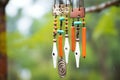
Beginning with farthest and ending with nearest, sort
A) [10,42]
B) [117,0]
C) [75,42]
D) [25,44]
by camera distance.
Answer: [10,42] → [25,44] → [117,0] → [75,42]

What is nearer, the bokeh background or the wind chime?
the wind chime

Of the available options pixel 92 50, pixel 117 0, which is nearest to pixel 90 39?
pixel 92 50

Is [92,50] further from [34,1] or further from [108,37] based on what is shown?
[34,1]

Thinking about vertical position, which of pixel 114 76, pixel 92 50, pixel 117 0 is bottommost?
pixel 114 76

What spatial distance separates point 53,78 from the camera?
5.20 m

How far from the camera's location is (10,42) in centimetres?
461

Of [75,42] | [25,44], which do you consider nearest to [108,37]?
[25,44]

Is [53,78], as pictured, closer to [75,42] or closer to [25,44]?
[25,44]

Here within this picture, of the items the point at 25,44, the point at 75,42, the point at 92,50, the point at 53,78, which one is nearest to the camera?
the point at 75,42

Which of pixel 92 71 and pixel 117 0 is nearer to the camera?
pixel 117 0

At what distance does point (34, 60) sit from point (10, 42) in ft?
4.03

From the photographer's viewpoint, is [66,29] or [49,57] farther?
[49,57]

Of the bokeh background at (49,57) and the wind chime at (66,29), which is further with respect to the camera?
the bokeh background at (49,57)

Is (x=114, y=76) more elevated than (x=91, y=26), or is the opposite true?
(x=91, y=26)
